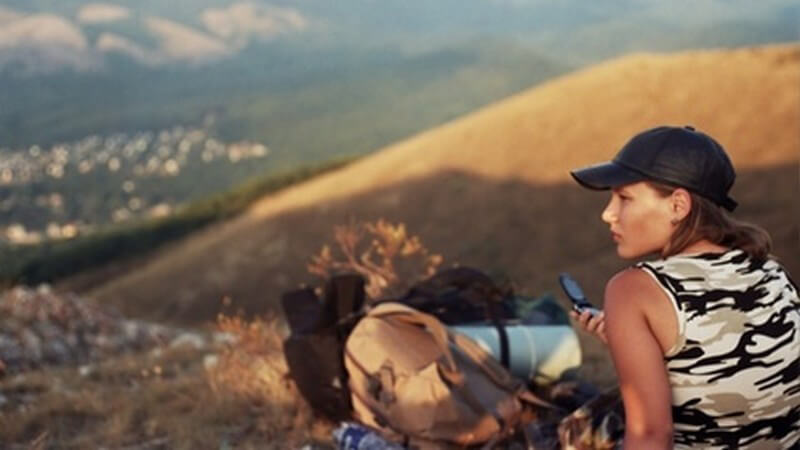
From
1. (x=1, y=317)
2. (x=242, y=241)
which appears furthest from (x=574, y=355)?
(x=242, y=241)

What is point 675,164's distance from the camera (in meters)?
2.32

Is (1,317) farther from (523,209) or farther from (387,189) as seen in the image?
(387,189)

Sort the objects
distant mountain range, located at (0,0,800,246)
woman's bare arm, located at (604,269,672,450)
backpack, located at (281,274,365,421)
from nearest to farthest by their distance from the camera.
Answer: woman's bare arm, located at (604,269,672,450) → backpack, located at (281,274,365,421) → distant mountain range, located at (0,0,800,246)

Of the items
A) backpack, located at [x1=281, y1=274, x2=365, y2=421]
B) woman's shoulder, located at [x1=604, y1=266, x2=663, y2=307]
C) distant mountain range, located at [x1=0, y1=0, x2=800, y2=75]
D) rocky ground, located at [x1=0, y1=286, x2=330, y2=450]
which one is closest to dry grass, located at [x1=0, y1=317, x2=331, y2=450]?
rocky ground, located at [x1=0, y1=286, x2=330, y2=450]

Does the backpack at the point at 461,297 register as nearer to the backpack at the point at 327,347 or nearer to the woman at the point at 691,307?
the backpack at the point at 327,347

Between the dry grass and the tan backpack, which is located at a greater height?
the tan backpack

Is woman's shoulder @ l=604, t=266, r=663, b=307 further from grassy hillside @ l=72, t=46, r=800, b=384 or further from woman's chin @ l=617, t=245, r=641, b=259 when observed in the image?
grassy hillside @ l=72, t=46, r=800, b=384

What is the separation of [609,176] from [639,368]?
1.51 feet

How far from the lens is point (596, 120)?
29344mm

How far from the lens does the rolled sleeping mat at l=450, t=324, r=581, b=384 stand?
4277mm

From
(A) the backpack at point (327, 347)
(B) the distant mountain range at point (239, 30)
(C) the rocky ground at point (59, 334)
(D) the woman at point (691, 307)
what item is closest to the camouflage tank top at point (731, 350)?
(D) the woman at point (691, 307)

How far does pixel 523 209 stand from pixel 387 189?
→ 17.0 feet

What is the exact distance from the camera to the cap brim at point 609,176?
235cm

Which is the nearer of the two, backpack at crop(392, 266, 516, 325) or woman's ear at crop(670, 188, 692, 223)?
woman's ear at crop(670, 188, 692, 223)
